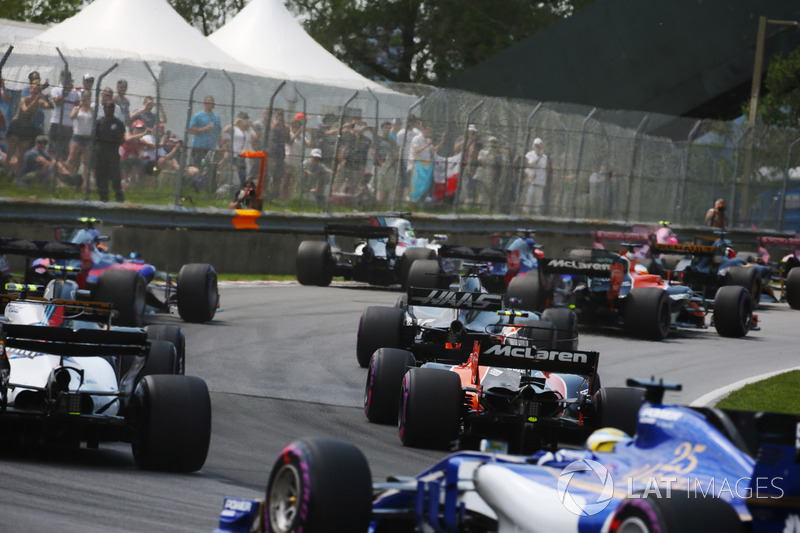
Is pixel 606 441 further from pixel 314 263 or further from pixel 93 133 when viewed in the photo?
pixel 314 263

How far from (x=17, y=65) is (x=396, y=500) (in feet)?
54.8

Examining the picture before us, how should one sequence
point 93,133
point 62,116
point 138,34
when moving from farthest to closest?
point 138,34 → point 93,133 → point 62,116

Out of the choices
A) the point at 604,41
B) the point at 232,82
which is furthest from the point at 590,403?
the point at 604,41

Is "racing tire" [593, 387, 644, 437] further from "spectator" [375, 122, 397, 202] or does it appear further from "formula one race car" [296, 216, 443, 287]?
"spectator" [375, 122, 397, 202]

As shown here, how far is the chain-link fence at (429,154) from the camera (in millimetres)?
22516

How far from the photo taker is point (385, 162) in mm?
26375

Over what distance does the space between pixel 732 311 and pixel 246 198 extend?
29.0ft

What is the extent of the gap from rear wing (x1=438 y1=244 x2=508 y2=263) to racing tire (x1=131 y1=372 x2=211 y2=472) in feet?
40.7

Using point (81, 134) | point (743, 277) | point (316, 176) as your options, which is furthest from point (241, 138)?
point (743, 277)

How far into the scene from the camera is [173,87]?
22672mm

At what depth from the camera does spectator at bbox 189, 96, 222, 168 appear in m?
22.9

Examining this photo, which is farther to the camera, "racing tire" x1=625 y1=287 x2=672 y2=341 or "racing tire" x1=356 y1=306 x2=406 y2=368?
"racing tire" x1=625 y1=287 x2=672 y2=341

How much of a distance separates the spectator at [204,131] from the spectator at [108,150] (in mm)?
1524

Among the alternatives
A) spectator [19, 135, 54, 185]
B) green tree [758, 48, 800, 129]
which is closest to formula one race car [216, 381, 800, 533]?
spectator [19, 135, 54, 185]
